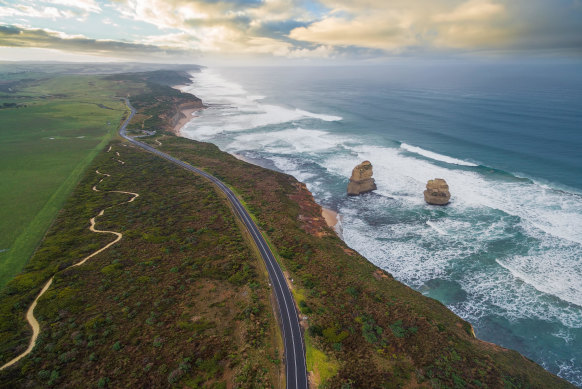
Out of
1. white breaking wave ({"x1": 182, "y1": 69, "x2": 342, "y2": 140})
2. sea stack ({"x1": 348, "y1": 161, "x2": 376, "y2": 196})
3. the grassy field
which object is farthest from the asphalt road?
white breaking wave ({"x1": 182, "y1": 69, "x2": 342, "y2": 140})

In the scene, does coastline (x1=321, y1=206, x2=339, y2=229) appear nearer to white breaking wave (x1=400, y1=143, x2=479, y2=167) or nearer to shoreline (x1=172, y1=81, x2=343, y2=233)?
shoreline (x1=172, y1=81, x2=343, y2=233)

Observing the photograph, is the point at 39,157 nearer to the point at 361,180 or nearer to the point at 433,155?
the point at 361,180

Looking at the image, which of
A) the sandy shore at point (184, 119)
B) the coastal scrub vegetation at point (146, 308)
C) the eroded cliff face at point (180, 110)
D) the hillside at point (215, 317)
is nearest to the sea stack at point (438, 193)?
the hillside at point (215, 317)

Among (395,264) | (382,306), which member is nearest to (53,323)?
(382,306)

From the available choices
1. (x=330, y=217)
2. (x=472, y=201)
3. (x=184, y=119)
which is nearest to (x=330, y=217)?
(x=330, y=217)

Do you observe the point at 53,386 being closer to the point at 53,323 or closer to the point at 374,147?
the point at 53,323

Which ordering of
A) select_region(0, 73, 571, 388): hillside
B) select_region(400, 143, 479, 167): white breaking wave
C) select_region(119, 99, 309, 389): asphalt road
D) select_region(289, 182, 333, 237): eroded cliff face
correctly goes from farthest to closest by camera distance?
select_region(400, 143, 479, 167): white breaking wave, select_region(289, 182, 333, 237): eroded cliff face, select_region(119, 99, 309, 389): asphalt road, select_region(0, 73, 571, 388): hillside

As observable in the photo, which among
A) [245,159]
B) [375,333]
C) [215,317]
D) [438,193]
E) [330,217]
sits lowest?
[245,159]

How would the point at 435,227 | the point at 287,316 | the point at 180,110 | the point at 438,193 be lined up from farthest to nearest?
the point at 180,110 → the point at 438,193 → the point at 435,227 → the point at 287,316
